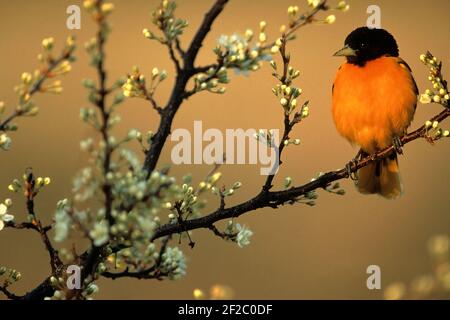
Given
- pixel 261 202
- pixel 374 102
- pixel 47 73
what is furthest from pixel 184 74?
pixel 374 102

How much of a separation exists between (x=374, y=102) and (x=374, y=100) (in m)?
0.01

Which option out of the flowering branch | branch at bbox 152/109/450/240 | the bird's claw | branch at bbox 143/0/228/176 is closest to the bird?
the bird's claw

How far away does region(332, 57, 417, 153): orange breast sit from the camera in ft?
12.5

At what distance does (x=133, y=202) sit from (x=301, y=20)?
0.58 metres

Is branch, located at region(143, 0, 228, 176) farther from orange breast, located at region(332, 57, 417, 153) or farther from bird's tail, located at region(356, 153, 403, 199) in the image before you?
bird's tail, located at region(356, 153, 403, 199)

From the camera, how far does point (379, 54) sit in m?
4.07

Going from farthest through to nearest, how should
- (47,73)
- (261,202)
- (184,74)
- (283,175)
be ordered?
(283,175) < (261,202) < (184,74) < (47,73)

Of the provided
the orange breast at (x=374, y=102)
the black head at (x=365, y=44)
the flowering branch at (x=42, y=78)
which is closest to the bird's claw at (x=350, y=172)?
the flowering branch at (x=42, y=78)

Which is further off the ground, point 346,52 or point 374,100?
point 346,52

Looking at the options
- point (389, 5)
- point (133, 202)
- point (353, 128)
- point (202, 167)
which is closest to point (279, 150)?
point (133, 202)

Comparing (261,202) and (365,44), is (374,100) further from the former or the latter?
(261,202)

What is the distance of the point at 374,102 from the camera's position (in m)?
3.87

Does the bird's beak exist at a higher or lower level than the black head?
lower

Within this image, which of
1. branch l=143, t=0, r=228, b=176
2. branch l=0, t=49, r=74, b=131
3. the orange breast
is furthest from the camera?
the orange breast
